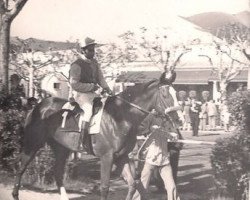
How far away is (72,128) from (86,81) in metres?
0.70

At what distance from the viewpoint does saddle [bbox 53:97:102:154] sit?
6699 millimetres

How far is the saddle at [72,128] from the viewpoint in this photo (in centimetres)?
670

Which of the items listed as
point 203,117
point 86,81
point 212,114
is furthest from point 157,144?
point 203,117

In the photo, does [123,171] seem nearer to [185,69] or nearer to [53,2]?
[53,2]

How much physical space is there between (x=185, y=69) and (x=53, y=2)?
58.5 feet

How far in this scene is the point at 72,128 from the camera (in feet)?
22.8

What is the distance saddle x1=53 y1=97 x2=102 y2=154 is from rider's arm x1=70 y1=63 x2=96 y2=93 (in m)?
0.20

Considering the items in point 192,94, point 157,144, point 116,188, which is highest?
point 192,94

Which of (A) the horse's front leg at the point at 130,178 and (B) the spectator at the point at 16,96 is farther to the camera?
(B) the spectator at the point at 16,96

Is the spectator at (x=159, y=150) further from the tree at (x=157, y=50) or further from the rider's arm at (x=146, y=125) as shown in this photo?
the tree at (x=157, y=50)

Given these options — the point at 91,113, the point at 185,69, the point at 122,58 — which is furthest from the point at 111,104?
the point at 185,69

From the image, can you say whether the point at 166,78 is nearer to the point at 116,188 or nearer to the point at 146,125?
the point at 146,125

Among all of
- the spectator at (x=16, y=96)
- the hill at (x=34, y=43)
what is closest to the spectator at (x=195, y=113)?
the hill at (x=34, y=43)

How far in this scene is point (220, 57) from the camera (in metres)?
18.9
